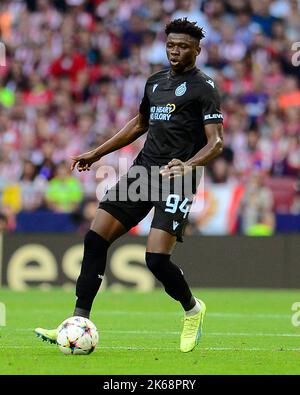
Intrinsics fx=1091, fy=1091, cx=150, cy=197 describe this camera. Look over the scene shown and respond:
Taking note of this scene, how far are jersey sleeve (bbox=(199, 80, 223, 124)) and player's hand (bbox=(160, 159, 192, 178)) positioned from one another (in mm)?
505

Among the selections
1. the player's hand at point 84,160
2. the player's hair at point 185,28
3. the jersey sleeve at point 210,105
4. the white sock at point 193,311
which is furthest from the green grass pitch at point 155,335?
the player's hair at point 185,28

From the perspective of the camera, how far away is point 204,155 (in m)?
8.39

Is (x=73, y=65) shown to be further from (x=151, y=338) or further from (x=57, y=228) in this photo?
(x=151, y=338)

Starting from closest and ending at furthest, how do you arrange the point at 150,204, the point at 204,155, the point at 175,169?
the point at 175,169 → the point at 204,155 → the point at 150,204

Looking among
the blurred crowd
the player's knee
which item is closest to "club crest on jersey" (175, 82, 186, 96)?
the player's knee

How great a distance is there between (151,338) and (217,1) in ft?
42.4

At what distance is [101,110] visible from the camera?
67.8 feet

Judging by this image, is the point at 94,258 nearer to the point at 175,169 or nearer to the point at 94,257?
the point at 94,257

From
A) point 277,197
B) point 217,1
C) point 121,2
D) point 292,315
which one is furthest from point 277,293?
point 121,2

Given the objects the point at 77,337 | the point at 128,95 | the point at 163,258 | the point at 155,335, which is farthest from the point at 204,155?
the point at 128,95

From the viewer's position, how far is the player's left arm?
8.21 meters

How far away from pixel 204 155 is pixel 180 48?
3.03ft

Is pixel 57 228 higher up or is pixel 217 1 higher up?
pixel 217 1

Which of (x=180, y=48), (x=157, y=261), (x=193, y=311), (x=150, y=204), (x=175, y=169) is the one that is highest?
(x=180, y=48)
